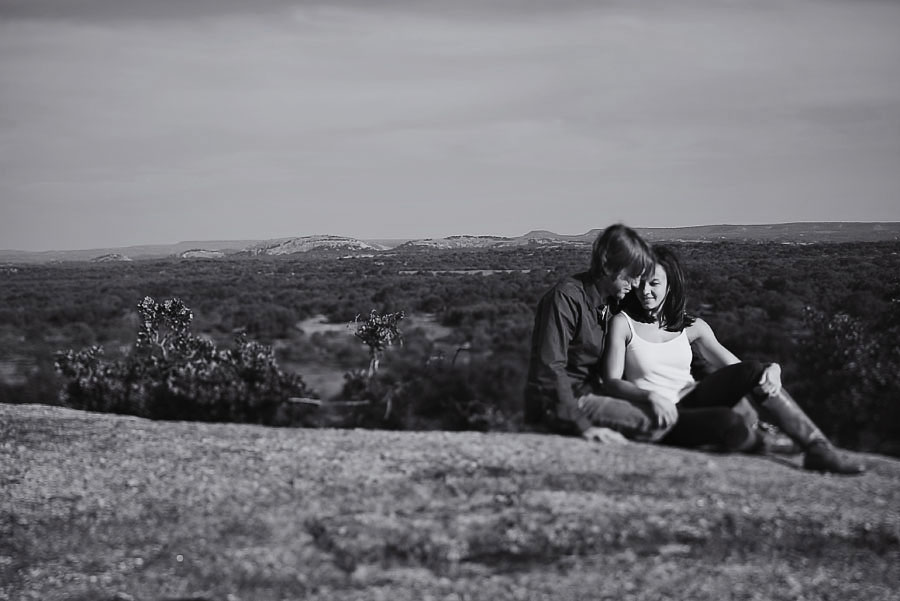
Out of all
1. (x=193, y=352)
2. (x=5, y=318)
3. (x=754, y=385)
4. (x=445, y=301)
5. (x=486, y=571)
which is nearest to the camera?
(x=486, y=571)

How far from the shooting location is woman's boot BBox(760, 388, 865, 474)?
184 inches

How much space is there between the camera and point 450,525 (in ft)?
14.5

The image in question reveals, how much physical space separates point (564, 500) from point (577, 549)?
1.89 ft

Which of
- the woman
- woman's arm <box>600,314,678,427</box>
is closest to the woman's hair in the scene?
the woman

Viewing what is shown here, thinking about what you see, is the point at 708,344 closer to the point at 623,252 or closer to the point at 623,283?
the point at 623,283

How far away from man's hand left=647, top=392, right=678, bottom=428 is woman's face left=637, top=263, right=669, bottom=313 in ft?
1.75

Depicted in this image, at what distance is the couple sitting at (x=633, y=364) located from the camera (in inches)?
196

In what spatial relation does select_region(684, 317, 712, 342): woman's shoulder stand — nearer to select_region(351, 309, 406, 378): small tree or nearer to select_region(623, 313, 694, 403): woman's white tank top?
select_region(623, 313, 694, 403): woman's white tank top

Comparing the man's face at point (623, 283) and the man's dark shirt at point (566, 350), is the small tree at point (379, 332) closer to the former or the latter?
the man's dark shirt at point (566, 350)

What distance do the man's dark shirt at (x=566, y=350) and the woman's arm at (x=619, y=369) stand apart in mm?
146

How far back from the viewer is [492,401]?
24.7ft

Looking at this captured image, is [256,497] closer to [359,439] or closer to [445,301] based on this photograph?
[359,439]

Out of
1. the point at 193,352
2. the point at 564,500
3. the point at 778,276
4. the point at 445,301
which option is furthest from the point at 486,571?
the point at 778,276

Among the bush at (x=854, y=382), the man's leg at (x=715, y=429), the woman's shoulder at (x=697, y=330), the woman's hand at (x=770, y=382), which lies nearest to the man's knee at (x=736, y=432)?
the man's leg at (x=715, y=429)
